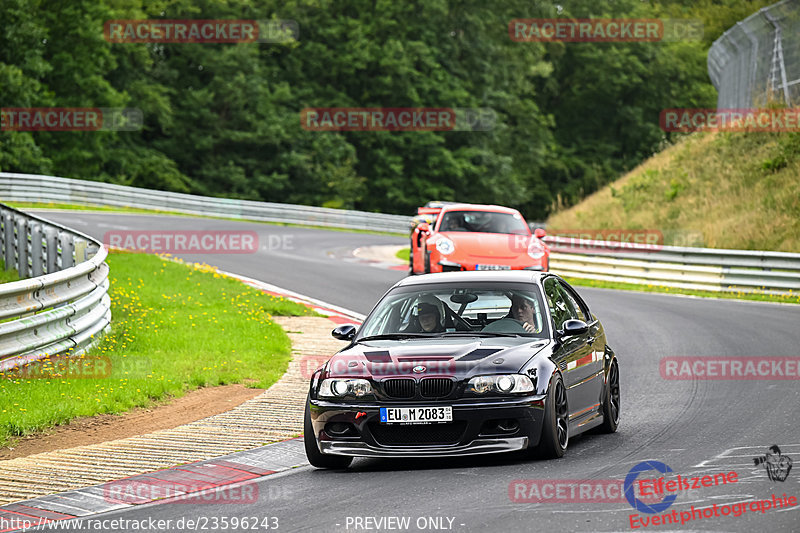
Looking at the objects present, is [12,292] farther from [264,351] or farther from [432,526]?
[432,526]

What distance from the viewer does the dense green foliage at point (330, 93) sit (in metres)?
54.5

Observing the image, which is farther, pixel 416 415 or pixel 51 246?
pixel 51 246

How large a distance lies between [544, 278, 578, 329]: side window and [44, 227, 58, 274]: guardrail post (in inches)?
374

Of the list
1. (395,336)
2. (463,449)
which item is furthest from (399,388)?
(395,336)

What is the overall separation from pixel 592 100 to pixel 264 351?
71.9 metres

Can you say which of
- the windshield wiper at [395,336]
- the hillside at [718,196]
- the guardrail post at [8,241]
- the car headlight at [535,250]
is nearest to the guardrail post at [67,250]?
the guardrail post at [8,241]

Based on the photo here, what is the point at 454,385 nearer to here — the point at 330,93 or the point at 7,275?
the point at 7,275

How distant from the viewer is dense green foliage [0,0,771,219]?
54531 mm

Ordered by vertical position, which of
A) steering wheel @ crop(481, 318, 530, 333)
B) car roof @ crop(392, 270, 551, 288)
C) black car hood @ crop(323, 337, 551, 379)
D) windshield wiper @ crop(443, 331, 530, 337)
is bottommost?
black car hood @ crop(323, 337, 551, 379)

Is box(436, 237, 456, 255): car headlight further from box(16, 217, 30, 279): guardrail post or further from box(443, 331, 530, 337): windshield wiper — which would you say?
box(443, 331, 530, 337): windshield wiper

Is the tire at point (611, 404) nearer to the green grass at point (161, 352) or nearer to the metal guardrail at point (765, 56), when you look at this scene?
the green grass at point (161, 352)

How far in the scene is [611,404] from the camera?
998 cm

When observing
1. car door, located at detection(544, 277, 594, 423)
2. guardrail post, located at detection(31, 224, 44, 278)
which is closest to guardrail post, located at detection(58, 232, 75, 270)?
guardrail post, located at detection(31, 224, 44, 278)

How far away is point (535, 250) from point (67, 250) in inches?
290
